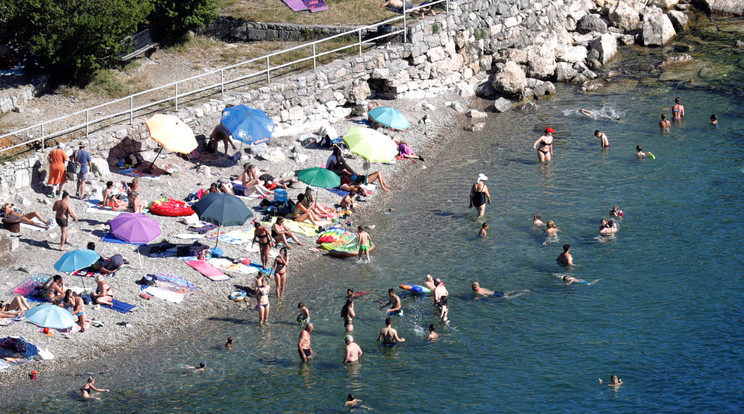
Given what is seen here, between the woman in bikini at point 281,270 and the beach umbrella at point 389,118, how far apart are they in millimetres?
9430

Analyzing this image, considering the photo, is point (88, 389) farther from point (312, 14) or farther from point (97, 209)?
point (312, 14)

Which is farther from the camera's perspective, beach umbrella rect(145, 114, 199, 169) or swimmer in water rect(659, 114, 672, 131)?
swimmer in water rect(659, 114, 672, 131)

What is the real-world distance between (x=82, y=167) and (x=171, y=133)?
9.83 feet

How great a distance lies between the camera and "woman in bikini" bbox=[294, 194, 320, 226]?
2622cm

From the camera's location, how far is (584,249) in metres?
24.6

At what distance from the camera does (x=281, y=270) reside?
22578 mm

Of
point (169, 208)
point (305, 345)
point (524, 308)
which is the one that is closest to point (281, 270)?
point (305, 345)

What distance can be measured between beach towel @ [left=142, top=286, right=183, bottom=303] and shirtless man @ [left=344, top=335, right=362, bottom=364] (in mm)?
4856

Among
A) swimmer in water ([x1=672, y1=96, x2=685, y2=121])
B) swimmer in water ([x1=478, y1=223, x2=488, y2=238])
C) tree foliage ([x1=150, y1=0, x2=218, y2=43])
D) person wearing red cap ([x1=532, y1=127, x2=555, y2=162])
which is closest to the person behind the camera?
swimmer in water ([x1=478, y1=223, x2=488, y2=238])

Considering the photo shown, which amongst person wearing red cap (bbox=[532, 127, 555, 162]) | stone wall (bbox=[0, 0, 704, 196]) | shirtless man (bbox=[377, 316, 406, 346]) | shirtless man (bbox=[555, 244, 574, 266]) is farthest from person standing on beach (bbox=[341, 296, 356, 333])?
person wearing red cap (bbox=[532, 127, 555, 162])

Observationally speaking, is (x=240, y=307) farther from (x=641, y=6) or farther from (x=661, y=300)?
(x=641, y=6)

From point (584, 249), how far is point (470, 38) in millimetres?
17437

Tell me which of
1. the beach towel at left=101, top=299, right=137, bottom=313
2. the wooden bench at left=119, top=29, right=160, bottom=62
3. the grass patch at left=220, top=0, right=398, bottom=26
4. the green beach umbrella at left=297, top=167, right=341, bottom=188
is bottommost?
the beach towel at left=101, top=299, right=137, bottom=313

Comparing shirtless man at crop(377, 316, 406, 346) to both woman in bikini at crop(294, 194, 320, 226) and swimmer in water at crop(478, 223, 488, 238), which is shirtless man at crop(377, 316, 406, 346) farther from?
woman in bikini at crop(294, 194, 320, 226)
